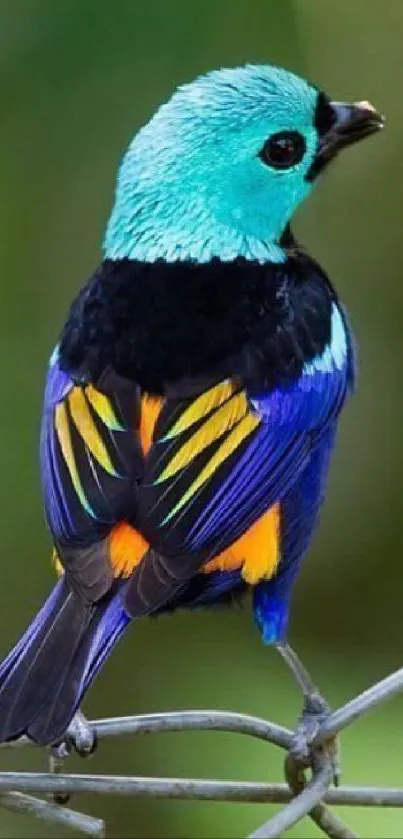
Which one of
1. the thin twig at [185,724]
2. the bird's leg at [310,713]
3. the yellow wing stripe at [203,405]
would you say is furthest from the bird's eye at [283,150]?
the thin twig at [185,724]

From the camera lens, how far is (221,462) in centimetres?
267

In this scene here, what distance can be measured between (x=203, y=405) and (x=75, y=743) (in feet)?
1.82

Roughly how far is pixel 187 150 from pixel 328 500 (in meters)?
1.71

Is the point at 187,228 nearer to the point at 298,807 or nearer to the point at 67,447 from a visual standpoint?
the point at 67,447

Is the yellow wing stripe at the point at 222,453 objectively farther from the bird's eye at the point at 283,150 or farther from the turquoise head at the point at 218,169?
the bird's eye at the point at 283,150

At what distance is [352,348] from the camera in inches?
123

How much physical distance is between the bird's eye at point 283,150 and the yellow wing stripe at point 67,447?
1.96 ft

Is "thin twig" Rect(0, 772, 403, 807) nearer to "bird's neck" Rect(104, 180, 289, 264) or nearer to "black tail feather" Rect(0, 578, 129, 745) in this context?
"black tail feather" Rect(0, 578, 129, 745)

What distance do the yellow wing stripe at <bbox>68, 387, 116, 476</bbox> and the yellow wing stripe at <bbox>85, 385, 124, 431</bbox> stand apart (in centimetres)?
1

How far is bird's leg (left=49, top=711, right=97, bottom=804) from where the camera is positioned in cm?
227

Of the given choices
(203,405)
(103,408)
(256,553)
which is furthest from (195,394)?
(256,553)

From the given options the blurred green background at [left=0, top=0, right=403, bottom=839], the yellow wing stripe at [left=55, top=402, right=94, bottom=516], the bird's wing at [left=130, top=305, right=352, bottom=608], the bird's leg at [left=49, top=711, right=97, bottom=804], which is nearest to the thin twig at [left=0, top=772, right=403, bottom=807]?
the bird's leg at [left=49, top=711, right=97, bottom=804]

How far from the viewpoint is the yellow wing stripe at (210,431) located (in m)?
2.61

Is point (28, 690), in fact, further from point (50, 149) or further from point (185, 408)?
point (50, 149)
